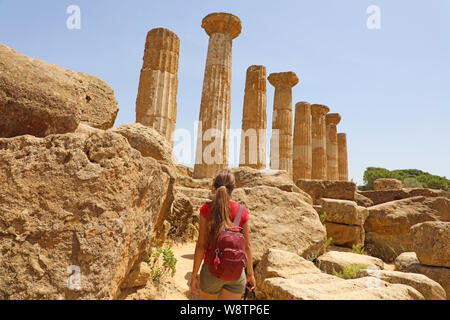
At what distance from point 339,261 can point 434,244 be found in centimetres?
167

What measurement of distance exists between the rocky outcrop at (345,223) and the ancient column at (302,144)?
1041cm

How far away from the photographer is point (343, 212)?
6.93m

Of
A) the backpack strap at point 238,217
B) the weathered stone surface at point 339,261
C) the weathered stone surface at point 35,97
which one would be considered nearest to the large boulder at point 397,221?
the weathered stone surface at point 339,261

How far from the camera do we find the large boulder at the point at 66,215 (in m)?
1.99

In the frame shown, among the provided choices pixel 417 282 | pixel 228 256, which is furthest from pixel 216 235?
pixel 417 282

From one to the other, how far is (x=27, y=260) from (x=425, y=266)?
18.3 ft

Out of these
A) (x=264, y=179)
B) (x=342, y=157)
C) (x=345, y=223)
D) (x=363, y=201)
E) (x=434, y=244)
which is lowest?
(x=434, y=244)

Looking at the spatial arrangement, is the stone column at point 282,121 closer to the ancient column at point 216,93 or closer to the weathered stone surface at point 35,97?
the ancient column at point 216,93

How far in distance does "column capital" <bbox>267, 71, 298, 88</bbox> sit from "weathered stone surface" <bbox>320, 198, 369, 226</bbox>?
10578mm

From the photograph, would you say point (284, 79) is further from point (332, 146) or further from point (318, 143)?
point (332, 146)

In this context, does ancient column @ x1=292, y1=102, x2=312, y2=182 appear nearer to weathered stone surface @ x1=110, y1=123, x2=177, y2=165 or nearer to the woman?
weathered stone surface @ x1=110, y1=123, x2=177, y2=165

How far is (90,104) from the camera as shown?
3.73 m

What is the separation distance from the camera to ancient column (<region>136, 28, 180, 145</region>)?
9867 mm

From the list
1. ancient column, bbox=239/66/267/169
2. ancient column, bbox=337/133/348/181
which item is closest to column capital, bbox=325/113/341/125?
ancient column, bbox=337/133/348/181
